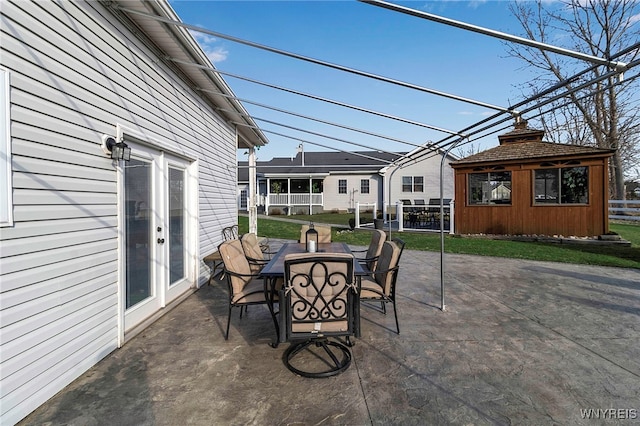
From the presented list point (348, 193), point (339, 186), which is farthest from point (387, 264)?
point (339, 186)

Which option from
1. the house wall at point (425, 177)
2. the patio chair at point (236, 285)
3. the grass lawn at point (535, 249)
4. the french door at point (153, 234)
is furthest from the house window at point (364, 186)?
the patio chair at point (236, 285)

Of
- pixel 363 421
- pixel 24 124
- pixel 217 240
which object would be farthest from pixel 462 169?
pixel 24 124

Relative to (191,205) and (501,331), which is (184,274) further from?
(501,331)

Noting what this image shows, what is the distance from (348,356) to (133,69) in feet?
12.5

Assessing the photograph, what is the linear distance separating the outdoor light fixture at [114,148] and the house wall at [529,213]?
1170cm

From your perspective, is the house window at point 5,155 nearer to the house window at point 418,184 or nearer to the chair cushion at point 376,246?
the chair cushion at point 376,246

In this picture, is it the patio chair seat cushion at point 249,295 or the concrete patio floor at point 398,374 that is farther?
the patio chair seat cushion at point 249,295

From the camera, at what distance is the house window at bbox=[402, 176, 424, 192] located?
21094 millimetres

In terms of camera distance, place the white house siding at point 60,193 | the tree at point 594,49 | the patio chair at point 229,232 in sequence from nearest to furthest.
Result: the white house siding at point 60,193 < the patio chair at point 229,232 < the tree at point 594,49

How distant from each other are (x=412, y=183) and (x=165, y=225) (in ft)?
62.1

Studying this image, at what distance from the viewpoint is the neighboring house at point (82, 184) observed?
211 cm

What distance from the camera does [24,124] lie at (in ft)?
7.09

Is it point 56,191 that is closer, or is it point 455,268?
point 56,191
